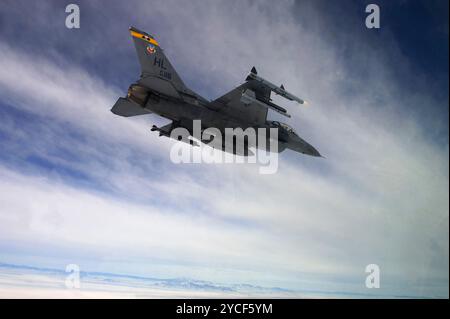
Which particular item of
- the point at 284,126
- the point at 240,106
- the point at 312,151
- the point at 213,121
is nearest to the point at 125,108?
the point at 213,121

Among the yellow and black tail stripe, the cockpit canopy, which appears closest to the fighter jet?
the yellow and black tail stripe

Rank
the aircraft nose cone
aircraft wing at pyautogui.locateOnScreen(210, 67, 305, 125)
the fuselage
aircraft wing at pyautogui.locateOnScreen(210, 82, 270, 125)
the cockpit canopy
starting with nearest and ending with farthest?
1. the fuselage
2. aircraft wing at pyautogui.locateOnScreen(210, 67, 305, 125)
3. aircraft wing at pyautogui.locateOnScreen(210, 82, 270, 125)
4. the cockpit canopy
5. the aircraft nose cone

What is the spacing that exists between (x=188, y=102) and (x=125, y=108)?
4679 mm

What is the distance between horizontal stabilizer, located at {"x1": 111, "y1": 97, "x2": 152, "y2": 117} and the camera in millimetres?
22625

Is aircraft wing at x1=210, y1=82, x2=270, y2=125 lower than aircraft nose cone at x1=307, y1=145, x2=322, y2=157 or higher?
higher

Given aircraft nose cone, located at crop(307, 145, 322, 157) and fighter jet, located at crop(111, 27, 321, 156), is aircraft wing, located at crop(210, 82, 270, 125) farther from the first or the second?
aircraft nose cone, located at crop(307, 145, 322, 157)

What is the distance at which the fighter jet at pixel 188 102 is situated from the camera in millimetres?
20797

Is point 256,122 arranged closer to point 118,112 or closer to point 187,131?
point 187,131

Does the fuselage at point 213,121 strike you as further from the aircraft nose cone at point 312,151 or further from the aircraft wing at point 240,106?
the aircraft wing at point 240,106

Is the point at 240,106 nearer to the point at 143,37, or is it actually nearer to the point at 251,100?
the point at 251,100

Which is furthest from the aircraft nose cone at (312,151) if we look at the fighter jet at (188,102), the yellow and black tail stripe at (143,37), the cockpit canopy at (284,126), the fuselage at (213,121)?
the yellow and black tail stripe at (143,37)

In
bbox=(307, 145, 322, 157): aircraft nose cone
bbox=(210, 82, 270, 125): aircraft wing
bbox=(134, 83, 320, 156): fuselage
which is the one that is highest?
bbox=(210, 82, 270, 125): aircraft wing
